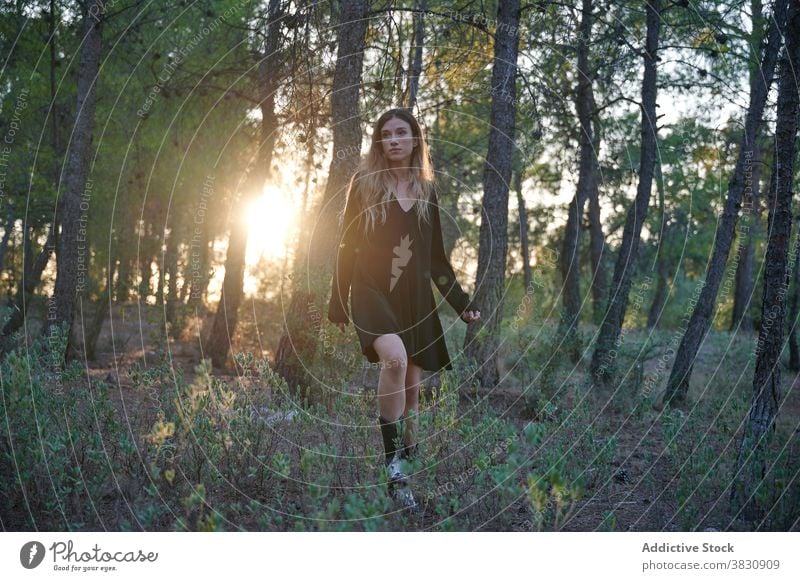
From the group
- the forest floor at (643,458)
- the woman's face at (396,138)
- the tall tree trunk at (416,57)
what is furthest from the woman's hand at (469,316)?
the tall tree trunk at (416,57)

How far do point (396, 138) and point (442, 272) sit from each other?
3.28ft

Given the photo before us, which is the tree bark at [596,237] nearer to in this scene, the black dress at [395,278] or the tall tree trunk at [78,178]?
the black dress at [395,278]

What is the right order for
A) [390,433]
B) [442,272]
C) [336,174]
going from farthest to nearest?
[336,174]
[442,272]
[390,433]

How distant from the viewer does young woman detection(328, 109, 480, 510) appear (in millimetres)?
4453

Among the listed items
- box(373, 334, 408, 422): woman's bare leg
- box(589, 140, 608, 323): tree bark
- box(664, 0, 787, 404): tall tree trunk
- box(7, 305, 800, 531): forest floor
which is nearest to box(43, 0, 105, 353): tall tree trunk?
box(7, 305, 800, 531): forest floor

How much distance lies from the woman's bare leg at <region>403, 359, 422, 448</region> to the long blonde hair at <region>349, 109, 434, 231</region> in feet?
3.30

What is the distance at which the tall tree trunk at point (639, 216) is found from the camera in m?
8.95

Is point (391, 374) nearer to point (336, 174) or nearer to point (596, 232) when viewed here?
point (336, 174)

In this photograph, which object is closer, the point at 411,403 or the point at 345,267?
the point at 345,267

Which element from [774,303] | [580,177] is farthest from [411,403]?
[580,177]

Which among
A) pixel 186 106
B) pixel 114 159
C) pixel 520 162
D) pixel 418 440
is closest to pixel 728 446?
pixel 418 440

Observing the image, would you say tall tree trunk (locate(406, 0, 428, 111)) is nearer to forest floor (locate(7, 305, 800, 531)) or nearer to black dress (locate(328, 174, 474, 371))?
forest floor (locate(7, 305, 800, 531))

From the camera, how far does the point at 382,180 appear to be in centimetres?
475
